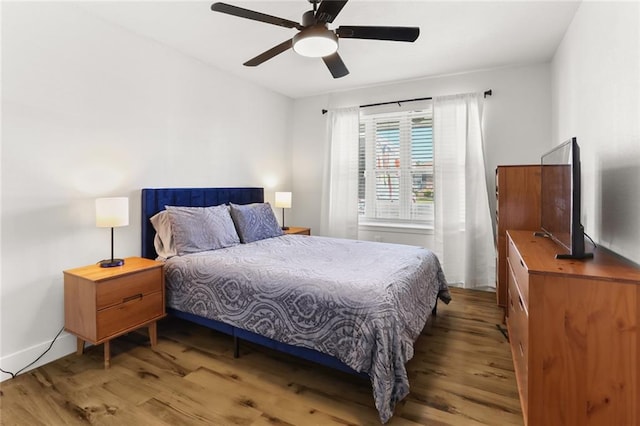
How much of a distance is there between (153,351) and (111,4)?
2681 mm

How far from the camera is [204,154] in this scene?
3701mm

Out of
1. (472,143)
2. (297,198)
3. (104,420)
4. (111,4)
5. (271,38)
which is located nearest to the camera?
(104,420)

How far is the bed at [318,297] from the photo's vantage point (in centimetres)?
174

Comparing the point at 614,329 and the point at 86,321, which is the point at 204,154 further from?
the point at 614,329

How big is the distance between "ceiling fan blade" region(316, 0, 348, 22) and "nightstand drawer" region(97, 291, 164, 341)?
7.58 ft

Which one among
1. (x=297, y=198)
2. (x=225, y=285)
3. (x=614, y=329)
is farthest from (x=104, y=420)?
(x=297, y=198)

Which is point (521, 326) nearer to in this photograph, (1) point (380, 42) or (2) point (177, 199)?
(1) point (380, 42)

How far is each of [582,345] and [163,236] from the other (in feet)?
9.87

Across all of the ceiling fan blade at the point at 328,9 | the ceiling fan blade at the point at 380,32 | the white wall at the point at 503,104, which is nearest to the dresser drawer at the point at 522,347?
the ceiling fan blade at the point at 380,32

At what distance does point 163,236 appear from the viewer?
2.96m

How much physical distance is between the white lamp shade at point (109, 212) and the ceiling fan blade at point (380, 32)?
203 centimetres

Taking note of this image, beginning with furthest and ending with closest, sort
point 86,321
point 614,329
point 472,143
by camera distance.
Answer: point 472,143
point 86,321
point 614,329

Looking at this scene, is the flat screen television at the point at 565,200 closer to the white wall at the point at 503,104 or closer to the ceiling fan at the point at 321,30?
the ceiling fan at the point at 321,30

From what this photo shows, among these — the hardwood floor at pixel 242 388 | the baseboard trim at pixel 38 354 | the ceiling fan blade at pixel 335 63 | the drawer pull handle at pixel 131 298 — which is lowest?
the hardwood floor at pixel 242 388
